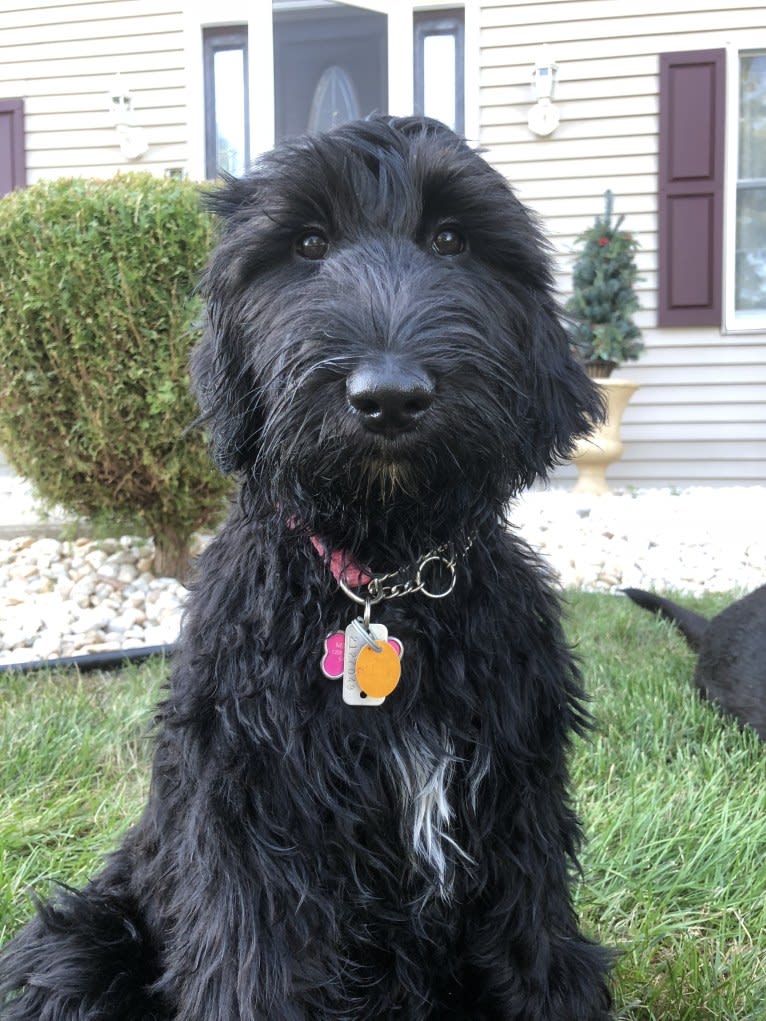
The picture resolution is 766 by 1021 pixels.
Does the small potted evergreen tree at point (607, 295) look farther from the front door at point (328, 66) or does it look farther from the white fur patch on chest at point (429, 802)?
the white fur patch on chest at point (429, 802)

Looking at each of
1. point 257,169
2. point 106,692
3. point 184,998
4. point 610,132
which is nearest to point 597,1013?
point 184,998

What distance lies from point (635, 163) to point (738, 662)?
6.37 m

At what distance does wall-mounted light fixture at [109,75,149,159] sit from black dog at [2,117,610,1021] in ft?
25.7

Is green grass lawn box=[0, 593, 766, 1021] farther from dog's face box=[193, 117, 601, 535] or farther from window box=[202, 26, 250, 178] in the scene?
window box=[202, 26, 250, 178]

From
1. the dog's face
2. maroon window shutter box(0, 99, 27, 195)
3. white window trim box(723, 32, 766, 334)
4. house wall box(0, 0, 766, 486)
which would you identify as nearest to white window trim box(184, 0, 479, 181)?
house wall box(0, 0, 766, 486)

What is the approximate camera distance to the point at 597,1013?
2039 mm

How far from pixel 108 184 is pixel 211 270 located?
351 cm

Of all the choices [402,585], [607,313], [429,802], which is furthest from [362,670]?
[607,313]

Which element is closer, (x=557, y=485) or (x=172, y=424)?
(x=172, y=424)

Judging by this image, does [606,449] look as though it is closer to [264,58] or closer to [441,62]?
[441,62]

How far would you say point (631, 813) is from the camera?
2811mm

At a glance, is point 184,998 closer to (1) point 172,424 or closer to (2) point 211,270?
(2) point 211,270

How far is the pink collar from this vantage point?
71.9 inches

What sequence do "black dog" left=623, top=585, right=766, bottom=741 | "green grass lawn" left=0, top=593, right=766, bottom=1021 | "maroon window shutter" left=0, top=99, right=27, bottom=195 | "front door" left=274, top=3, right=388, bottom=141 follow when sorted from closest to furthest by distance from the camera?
"green grass lawn" left=0, top=593, right=766, bottom=1021
"black dog" left=623, top=585, right=766, bottom=741
"maroon window shutter" left=0, top=99, right=27, bottom=195
"front door" left=274, top=3, right=388, bottom=141
